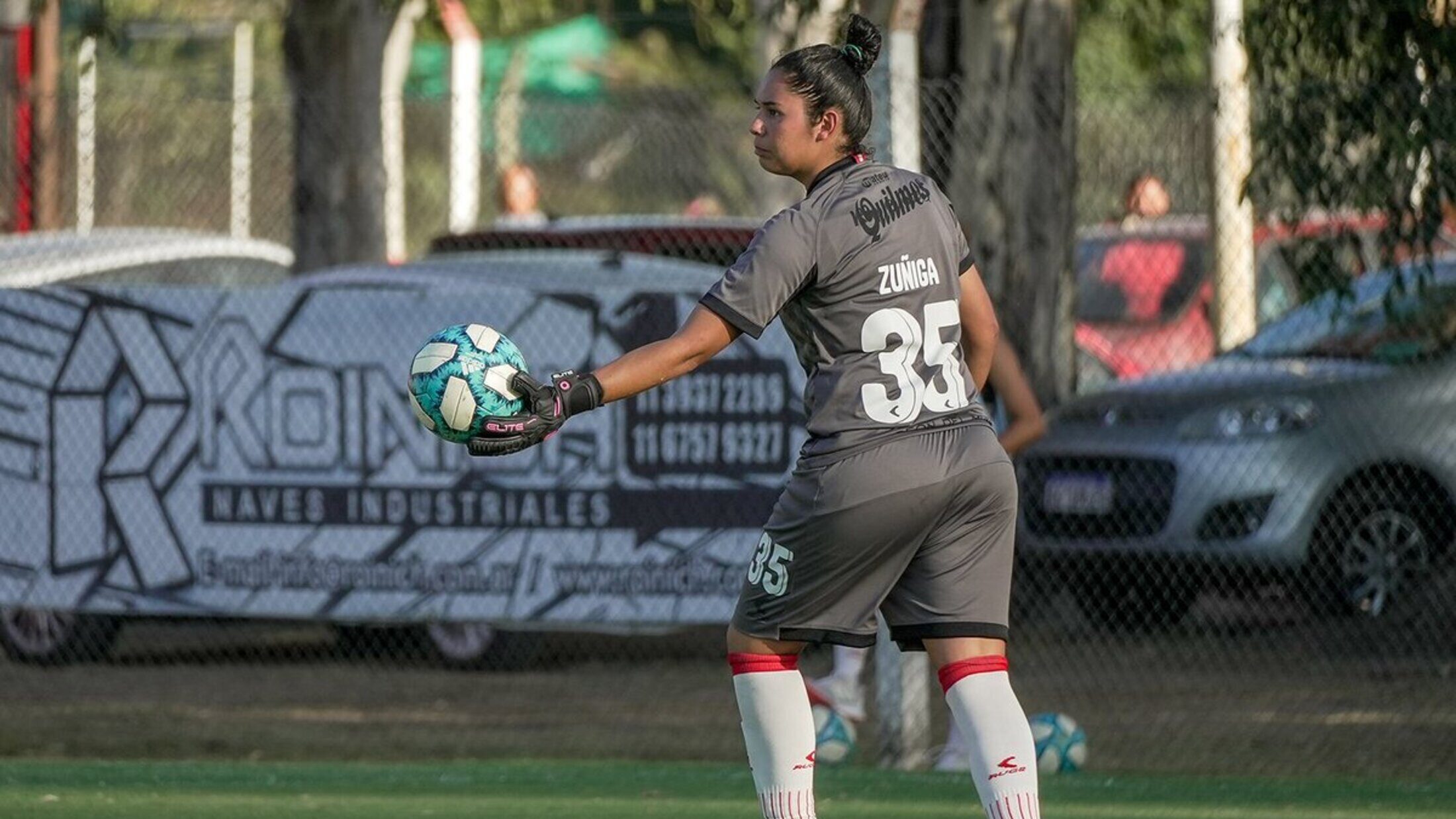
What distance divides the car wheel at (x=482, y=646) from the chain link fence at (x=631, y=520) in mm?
13

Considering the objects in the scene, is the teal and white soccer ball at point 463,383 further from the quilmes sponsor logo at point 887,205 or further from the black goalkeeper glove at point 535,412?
the quilmes sponsor logo at point 887,205

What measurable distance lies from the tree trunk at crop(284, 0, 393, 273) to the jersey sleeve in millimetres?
8874

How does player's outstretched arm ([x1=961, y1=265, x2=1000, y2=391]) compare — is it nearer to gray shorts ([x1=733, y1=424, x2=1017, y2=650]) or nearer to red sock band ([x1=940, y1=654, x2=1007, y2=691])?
gray shorts ([x1=733, y1=424, x2=1017, y2=650])

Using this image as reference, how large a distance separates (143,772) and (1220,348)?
5.66m

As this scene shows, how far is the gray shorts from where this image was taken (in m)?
5.33

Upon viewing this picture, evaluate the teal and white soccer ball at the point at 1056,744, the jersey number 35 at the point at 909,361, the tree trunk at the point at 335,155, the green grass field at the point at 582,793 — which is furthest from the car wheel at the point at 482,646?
the jersey number 35 at the point at 909,361

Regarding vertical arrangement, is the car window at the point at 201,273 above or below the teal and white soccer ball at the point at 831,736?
above

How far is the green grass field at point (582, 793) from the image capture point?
7.75 meters

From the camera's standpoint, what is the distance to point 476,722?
10.2 m

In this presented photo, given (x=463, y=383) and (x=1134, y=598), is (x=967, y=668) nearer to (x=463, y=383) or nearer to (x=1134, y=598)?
(x=463, y=383)

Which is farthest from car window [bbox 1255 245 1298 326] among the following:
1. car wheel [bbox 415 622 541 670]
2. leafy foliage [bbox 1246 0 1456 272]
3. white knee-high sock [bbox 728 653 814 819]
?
white knee-high sock [bbox 728 653 814 819]

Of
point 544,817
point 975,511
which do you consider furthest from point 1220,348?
point 975,511

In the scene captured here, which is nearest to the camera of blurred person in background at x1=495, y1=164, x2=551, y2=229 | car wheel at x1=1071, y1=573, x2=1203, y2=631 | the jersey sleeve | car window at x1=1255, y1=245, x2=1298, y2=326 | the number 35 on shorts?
the jersey sleeve

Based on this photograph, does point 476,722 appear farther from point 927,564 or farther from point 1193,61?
point 1193,61
